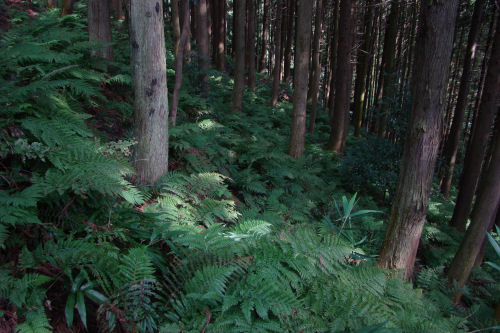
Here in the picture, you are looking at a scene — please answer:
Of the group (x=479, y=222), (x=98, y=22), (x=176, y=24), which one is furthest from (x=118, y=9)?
(x=479, y=222)

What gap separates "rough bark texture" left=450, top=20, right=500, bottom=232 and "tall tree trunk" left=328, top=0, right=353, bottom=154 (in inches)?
156

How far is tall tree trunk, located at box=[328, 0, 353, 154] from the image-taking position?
9.73 meters

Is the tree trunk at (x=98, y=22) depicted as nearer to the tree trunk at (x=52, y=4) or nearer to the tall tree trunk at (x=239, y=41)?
the tall tree trunk at (x=239, y=41)

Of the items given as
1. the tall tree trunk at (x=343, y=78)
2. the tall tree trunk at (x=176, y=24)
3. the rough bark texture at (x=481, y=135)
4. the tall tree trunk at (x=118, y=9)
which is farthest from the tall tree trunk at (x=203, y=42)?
the rough bark texture at (x=481, y=135)

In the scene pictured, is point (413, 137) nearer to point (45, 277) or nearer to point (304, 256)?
point (304, 256)

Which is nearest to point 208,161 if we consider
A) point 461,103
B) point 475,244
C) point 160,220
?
point 160,220

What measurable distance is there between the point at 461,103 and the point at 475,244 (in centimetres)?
653

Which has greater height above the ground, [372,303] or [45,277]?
[45,277]

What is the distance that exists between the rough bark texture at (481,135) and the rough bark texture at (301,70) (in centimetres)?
406

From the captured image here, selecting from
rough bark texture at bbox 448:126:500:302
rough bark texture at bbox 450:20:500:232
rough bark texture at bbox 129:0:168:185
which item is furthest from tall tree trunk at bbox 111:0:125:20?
rough bark texture at bbox 448:126:500:302

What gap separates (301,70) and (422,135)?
180 inches

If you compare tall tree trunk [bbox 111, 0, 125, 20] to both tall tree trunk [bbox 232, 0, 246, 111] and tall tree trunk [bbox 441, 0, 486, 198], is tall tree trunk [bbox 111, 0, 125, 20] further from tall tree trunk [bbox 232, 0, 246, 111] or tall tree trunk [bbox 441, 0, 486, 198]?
tall tree trunk [bbox 441, 0, 486, 198]

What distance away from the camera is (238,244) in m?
2.39

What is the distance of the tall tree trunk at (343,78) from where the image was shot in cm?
973
